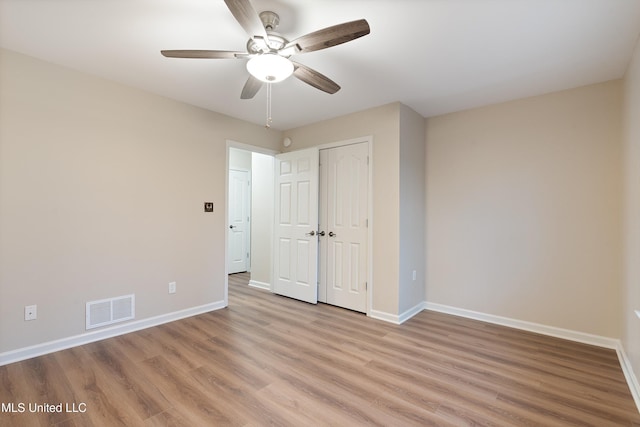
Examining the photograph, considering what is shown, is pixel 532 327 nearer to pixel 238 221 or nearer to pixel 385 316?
pixel 385 316

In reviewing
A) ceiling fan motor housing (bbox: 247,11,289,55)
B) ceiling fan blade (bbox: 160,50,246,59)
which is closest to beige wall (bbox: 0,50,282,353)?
ceiling fan blade (bbox: 160,50,246,59)

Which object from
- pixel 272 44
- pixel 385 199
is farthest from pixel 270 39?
pixel 385 199

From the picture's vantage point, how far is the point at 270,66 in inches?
74.7

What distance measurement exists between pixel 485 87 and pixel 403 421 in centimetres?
291

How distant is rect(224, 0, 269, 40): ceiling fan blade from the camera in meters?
1.46

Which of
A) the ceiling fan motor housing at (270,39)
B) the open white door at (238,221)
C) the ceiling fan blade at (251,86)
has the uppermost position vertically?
the ceiling fan motor housing at (270,39)

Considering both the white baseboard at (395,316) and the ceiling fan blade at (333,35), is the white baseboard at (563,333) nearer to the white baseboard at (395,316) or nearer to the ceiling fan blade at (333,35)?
the white baseboard at (395,316)

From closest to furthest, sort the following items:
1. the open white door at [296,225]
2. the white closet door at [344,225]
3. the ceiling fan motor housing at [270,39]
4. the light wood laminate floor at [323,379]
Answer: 1. the light wood laminate floor at [323,379]
2. the ceiling fan motor housing at [270,39]
3. the white closet door at [344,225]
4. the open white door at [296,225]

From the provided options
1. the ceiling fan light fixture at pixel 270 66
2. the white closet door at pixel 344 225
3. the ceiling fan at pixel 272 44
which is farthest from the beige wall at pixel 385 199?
the ceiling fan light fixture at pixel 270 66

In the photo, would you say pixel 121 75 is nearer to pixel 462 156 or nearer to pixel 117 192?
pixel 117 192

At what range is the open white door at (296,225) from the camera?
4000 mm

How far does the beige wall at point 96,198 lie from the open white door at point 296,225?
37.4 inches

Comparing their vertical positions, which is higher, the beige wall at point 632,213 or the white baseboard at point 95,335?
the beige wall at point 632,213

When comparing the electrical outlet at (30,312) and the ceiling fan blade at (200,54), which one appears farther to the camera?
the electrical outlet at (30,312)
